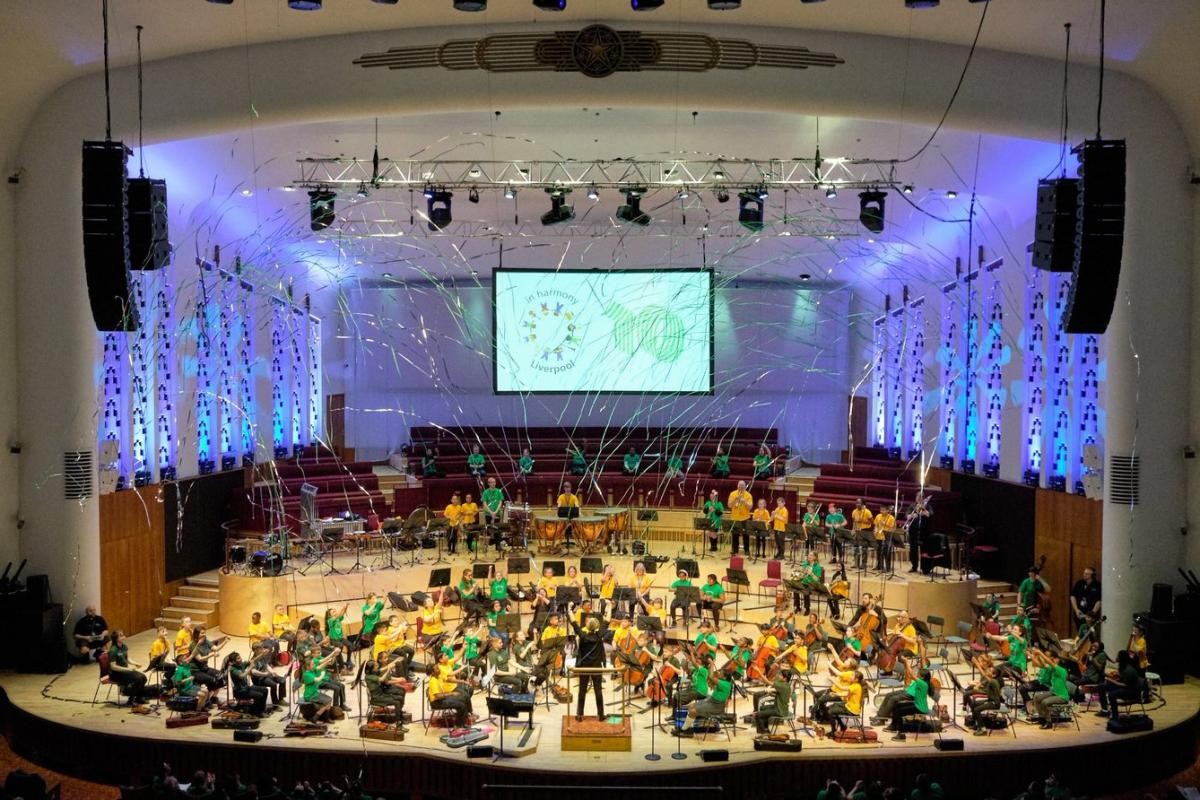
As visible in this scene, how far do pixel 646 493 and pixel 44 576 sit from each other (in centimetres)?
1077

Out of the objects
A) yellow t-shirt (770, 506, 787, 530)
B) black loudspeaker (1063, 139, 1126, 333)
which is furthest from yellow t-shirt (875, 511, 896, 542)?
black loudspeaker (1063, 139, 1126, 333)

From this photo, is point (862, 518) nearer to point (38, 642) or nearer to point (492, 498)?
point (492, 498)

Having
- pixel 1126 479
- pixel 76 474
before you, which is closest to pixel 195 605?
pixel 76 474

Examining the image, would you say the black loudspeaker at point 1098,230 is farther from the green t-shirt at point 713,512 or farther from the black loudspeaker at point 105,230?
the green t-shirt at point 713,512

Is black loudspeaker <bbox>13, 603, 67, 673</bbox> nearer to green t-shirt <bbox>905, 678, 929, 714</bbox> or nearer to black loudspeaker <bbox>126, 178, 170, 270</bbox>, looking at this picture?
black loudspeaker <bbox>126, 178, 170, 270</bbox>

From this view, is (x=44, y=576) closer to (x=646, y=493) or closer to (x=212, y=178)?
(x=212, y=178)

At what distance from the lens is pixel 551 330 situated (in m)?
18.4

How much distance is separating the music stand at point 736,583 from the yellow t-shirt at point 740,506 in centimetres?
108

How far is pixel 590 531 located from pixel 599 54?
8775mm

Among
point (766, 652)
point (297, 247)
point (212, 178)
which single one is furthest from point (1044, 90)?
point (297, 247)

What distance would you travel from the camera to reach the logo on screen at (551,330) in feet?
58.5

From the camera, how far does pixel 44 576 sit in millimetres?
12750

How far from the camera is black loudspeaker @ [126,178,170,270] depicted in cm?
906

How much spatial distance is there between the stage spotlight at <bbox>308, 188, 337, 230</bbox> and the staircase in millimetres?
6183
